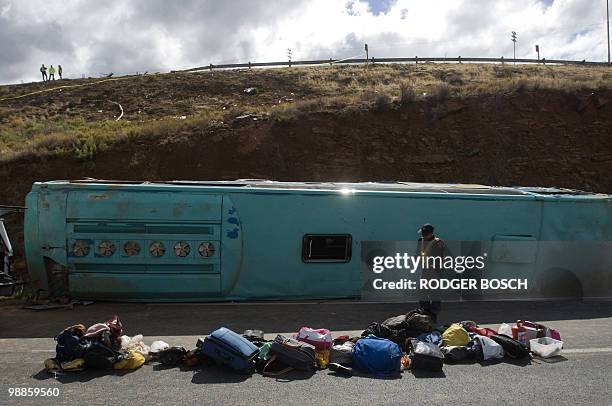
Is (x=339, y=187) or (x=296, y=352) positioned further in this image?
(x=339, y=187)

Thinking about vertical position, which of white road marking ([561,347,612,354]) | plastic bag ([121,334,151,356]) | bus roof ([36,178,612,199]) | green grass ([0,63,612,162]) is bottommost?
white road marking ([561,347,612,354])

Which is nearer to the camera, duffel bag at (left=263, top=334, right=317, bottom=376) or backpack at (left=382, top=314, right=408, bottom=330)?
duffel bag at (left=263, top=334, right=317, bottom=376)

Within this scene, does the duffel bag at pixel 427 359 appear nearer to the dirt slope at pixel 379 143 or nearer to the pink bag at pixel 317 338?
the pink bag at pixel 317 338

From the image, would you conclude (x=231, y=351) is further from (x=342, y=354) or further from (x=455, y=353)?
(x=455, y=353)

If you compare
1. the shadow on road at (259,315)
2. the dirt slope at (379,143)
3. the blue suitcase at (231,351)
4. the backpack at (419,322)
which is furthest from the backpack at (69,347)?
the dirt slope at (379,143)

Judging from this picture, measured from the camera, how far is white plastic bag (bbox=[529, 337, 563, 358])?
6.50 m

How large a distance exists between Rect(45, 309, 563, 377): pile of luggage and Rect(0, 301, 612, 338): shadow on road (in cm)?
146

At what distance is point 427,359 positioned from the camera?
19.5 ft

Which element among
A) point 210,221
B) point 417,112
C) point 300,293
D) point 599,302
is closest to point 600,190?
point 417,112

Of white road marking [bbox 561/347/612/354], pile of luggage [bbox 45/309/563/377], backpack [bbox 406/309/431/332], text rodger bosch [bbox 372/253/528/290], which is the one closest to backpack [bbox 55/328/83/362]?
pile of luggage [bbox 45/309/563/377]

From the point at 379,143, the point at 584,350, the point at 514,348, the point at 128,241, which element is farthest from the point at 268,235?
the point at 379,143

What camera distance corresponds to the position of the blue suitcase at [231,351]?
→ 580cm

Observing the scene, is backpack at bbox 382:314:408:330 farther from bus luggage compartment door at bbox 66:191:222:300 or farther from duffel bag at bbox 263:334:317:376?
bus luggage compartment door at bbox 66:191:222:300

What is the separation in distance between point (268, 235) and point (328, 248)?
1187mm
